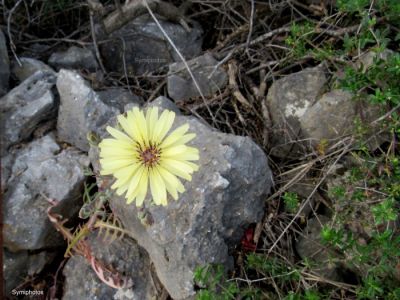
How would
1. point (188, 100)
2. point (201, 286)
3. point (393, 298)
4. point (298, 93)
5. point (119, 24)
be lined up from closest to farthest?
point (393, 298) → point (201, 286) → point (298, 93) → point (188, 100) → point (119, 24)

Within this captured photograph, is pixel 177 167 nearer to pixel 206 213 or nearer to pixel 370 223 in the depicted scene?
pixel 206 213

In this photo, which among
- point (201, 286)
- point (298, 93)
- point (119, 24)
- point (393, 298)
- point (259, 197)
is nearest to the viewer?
point (393, 298)

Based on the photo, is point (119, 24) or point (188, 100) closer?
point (188, 100)

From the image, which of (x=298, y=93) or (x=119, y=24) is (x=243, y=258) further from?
(x=119, y=24)

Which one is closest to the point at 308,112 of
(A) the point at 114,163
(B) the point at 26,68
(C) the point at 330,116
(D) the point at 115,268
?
(C) the point at 330,116

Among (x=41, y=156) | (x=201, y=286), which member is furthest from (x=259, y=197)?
(x=41, y=156)

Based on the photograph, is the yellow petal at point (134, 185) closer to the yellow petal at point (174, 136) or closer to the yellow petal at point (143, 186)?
the yellow petal at point (143, 186)

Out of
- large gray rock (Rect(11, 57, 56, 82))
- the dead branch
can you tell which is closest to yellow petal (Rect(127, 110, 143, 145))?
large gray rock (Rect(11, 57, 56, 82))

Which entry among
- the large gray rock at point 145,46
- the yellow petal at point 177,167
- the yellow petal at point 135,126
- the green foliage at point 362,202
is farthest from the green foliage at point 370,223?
the large gray rock at point 145,46
